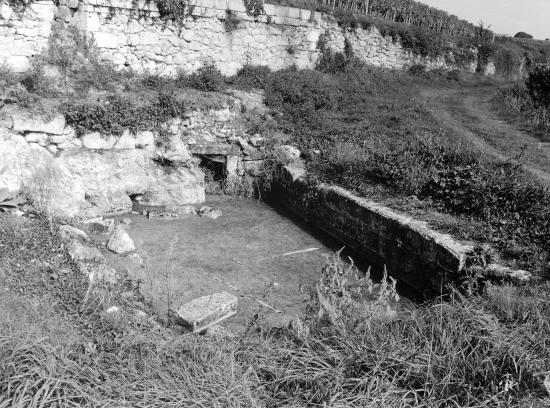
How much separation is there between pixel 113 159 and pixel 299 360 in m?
7.56

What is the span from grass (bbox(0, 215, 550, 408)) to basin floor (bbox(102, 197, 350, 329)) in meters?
1.43

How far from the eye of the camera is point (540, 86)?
16.6 meters

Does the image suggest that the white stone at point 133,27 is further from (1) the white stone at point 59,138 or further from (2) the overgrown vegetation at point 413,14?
(2) the overgrown vegetation at point 413,14

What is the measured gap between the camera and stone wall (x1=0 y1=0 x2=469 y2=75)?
11594mm

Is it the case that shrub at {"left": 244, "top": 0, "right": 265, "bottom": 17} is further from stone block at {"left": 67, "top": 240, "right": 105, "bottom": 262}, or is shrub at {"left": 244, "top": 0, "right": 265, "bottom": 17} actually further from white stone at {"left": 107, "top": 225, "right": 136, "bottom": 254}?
stone block at {"left": 67, "top": 240, "right": 105, "bottom": 262}

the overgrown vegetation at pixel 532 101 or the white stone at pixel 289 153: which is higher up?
the overgrown vegetation at pixel 532 101

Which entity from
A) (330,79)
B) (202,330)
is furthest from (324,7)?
(202,330)

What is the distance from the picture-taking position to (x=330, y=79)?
53.9 ft

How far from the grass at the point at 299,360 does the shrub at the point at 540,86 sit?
12.8 meters

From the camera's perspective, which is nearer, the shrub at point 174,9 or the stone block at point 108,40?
the stone block at point 108,40

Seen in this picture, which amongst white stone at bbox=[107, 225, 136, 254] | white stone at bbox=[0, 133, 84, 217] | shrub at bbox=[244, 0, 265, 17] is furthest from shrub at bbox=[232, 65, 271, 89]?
white stone at bbox=[107, 225, 136, 254]

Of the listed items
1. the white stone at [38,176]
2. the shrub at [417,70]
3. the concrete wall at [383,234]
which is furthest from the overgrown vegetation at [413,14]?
the white stone at [38,176]

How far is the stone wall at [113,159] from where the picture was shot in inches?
381

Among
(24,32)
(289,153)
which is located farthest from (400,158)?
(24,32)
